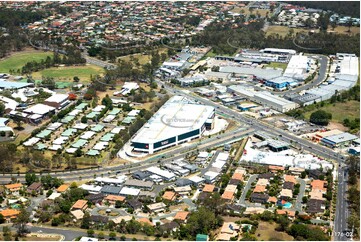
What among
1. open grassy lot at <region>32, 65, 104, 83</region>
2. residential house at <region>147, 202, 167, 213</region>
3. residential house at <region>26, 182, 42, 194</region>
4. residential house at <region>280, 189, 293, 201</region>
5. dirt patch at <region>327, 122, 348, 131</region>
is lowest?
open grassy lot at <region>32, 65, 104, 83</region>

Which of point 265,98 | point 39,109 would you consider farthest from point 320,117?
point 39,109

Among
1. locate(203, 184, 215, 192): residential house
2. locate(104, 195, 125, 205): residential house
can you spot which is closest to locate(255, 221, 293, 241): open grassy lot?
locate(203, 184, 215, 192): residential house

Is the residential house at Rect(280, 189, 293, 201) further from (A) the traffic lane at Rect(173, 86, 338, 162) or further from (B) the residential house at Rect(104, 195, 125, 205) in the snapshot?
(B) the residential house at Rect(104, 195, 125, 205)

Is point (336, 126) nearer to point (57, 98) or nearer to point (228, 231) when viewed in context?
point (228, 231)

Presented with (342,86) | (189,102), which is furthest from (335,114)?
(189,102)

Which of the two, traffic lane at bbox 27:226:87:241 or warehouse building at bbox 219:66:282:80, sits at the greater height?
traffic lane at bbox 27:226:87:241
